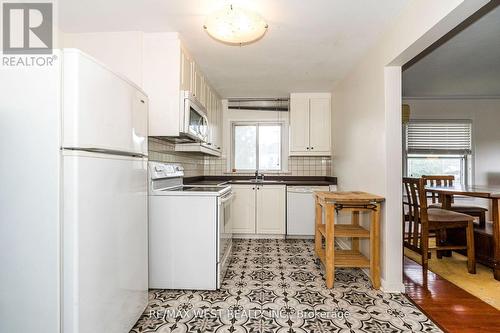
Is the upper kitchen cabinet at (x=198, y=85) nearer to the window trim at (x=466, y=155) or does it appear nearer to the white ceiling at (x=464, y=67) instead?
the white ceiling at (x=464, y=67)

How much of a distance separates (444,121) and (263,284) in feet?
14.3

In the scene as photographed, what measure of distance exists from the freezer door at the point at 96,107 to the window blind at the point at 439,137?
4.64 meters

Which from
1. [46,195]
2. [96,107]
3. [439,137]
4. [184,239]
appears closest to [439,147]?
[439,137]

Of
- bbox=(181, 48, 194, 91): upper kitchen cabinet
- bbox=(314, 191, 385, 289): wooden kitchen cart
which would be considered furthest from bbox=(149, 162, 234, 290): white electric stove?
bbox=(314, 191, 385, 289): wooden kitchen cart

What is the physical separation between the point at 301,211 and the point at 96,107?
10.5ft

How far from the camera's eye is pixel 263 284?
242 centimetres

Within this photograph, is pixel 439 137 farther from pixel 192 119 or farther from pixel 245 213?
pixel 192 119

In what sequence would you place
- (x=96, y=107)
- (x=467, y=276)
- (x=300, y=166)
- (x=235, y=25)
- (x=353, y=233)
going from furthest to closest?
(x=300, y=166) → (x=467, y=276) → (x=353, y=233) → (x=235, y=25) → (x=96, y=107)

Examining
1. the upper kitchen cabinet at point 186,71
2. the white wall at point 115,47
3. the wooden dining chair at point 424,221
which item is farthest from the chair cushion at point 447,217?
the white wall at point 115,47

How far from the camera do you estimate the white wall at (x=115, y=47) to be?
2352mm

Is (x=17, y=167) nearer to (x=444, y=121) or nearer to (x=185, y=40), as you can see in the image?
(x=185, y=40)

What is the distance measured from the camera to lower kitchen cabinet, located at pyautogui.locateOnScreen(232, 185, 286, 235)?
4.02 m

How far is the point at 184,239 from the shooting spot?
2.29 meters

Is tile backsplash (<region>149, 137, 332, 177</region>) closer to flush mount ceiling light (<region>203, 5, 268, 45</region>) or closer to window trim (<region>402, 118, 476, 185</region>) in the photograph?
window trim (<region>402, 118, 476, 185</region>)
